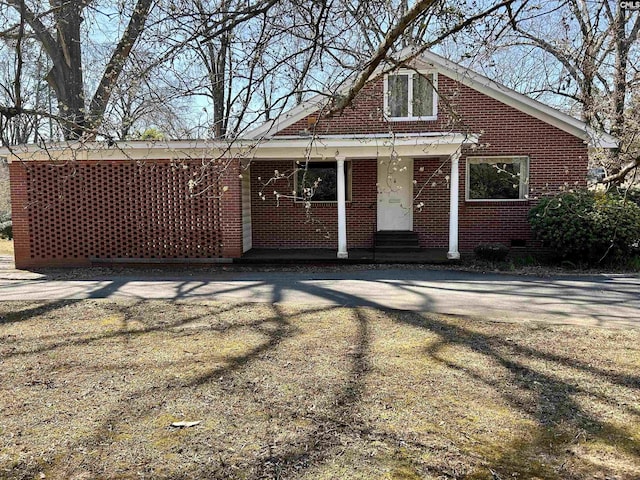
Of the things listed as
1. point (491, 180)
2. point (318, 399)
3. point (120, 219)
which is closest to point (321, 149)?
point (491, 180)

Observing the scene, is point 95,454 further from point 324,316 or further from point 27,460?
point 324,316

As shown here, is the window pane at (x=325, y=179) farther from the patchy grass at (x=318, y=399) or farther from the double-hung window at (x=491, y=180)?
the patchy grass at (x=318, y=399)

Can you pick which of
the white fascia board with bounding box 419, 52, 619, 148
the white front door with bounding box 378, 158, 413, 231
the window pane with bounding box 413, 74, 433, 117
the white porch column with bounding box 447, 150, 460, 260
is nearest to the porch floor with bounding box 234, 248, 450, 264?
the white porch column with bounding box 447, 150, 460, 260

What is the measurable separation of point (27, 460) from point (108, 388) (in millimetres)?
1201

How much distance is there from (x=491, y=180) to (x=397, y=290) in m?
6.19

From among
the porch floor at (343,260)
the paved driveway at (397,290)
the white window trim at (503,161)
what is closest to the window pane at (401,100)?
the white window trim at (503,161)

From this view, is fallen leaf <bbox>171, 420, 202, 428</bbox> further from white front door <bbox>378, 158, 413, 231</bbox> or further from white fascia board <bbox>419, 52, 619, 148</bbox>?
white fascia board <bbox>419, 52, 619, 148</bbox>

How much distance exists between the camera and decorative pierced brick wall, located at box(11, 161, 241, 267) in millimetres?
11797

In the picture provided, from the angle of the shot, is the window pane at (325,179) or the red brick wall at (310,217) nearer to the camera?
the red brick wall at (310,217)

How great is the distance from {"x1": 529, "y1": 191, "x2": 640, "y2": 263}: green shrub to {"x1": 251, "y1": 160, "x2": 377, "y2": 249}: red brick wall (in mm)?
4515

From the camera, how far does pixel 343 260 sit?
12.0 meters

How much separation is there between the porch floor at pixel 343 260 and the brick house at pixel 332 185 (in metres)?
0.29

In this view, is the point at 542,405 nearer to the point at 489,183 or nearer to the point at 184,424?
the point at 184,424

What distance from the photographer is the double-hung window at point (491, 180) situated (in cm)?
1302
